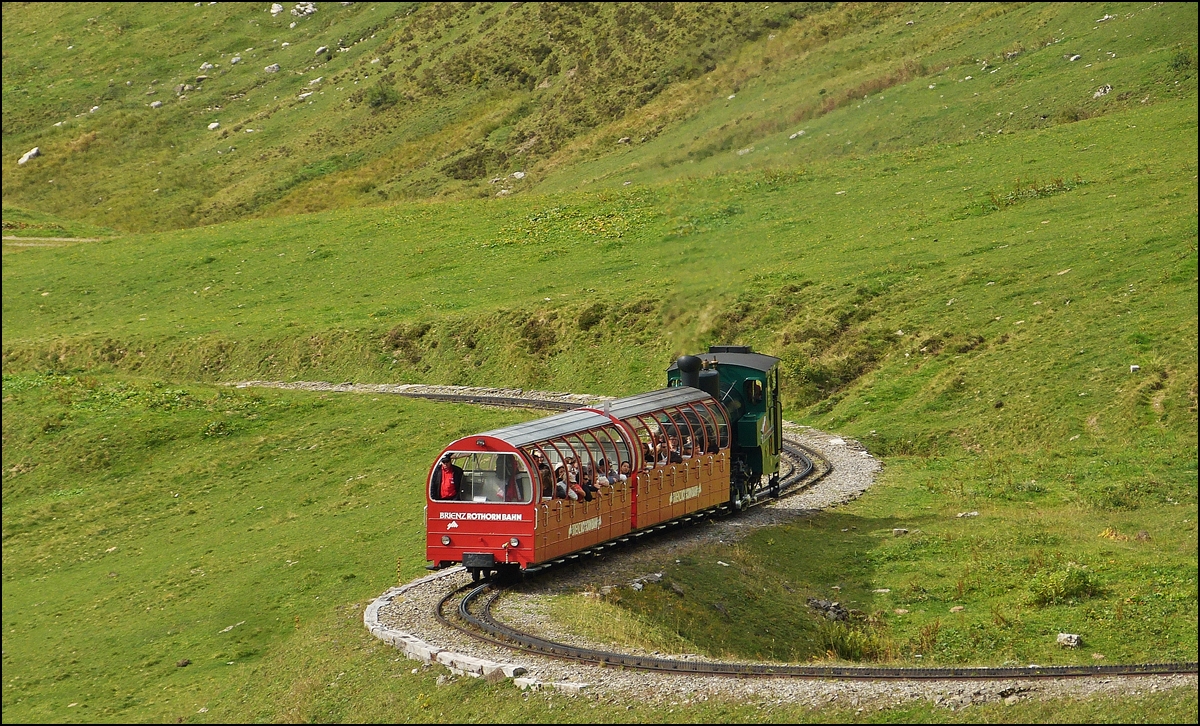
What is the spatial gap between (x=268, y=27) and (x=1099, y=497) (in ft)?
429

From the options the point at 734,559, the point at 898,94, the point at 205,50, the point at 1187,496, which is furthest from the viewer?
the point at 205,50

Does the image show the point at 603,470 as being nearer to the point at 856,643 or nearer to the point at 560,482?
the point at 560,482

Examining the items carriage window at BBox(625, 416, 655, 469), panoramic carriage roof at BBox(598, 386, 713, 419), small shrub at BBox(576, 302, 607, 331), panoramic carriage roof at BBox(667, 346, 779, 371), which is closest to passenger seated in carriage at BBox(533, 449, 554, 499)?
panoramic carriage roof at BBox(598, 386, 713, 419)

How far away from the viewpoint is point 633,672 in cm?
2114

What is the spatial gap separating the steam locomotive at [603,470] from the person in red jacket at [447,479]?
0.02m

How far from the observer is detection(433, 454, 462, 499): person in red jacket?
1085 inches

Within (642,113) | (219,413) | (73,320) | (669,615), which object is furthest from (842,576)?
(642,113)

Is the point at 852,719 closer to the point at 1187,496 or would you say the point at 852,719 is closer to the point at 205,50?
the point at 1187,496

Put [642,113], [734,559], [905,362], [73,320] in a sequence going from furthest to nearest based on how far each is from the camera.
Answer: [642,113] < [73,320] < [905,362] < [734,559]

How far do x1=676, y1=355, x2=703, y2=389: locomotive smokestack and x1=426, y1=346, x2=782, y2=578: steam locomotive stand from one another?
0.03 metres

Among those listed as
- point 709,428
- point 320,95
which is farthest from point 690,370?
point 320,95

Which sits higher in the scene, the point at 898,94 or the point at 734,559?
the point at 898,94

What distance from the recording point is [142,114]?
127500mm

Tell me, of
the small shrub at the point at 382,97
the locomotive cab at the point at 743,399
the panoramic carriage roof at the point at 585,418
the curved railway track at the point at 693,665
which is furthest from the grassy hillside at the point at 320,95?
the curved railway track at the point at 693,665
